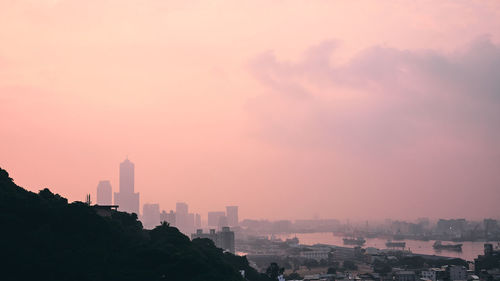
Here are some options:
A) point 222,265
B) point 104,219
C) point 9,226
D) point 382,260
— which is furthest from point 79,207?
point 382,260

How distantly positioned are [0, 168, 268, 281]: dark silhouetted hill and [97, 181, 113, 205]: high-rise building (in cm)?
9875

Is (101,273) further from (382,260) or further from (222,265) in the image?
(382,260)

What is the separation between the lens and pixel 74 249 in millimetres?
22000

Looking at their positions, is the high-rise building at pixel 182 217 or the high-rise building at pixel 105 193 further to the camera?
the high-rise building at pixel 182 217

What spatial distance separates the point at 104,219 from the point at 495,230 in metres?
140

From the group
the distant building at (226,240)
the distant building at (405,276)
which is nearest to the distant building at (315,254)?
the distant building at (226,240)

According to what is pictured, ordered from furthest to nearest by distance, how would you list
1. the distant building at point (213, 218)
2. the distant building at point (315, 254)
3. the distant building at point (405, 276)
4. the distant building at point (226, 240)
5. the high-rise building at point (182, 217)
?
the distant building at point (213, 218) < the high-rise building at point (182, 217) < the distant building at point (315, 254) < the distant building at point (226, 240) < the distant building at point (405, 276)

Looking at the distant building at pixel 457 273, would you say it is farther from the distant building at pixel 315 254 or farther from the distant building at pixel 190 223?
the distant building at pixel 190 223

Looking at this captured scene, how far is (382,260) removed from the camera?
6775 cm

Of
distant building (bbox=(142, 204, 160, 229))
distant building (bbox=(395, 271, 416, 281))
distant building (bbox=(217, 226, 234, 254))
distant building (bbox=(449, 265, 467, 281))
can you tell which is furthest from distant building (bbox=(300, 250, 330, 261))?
distant building (bbox=(142, 204, 160, 229))

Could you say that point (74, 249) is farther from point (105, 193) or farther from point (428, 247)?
point (105, 193)

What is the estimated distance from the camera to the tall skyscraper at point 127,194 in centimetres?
12644

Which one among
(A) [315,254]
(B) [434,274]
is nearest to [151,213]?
(A) [315,254]

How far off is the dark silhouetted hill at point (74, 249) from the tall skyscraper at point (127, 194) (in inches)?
4017
